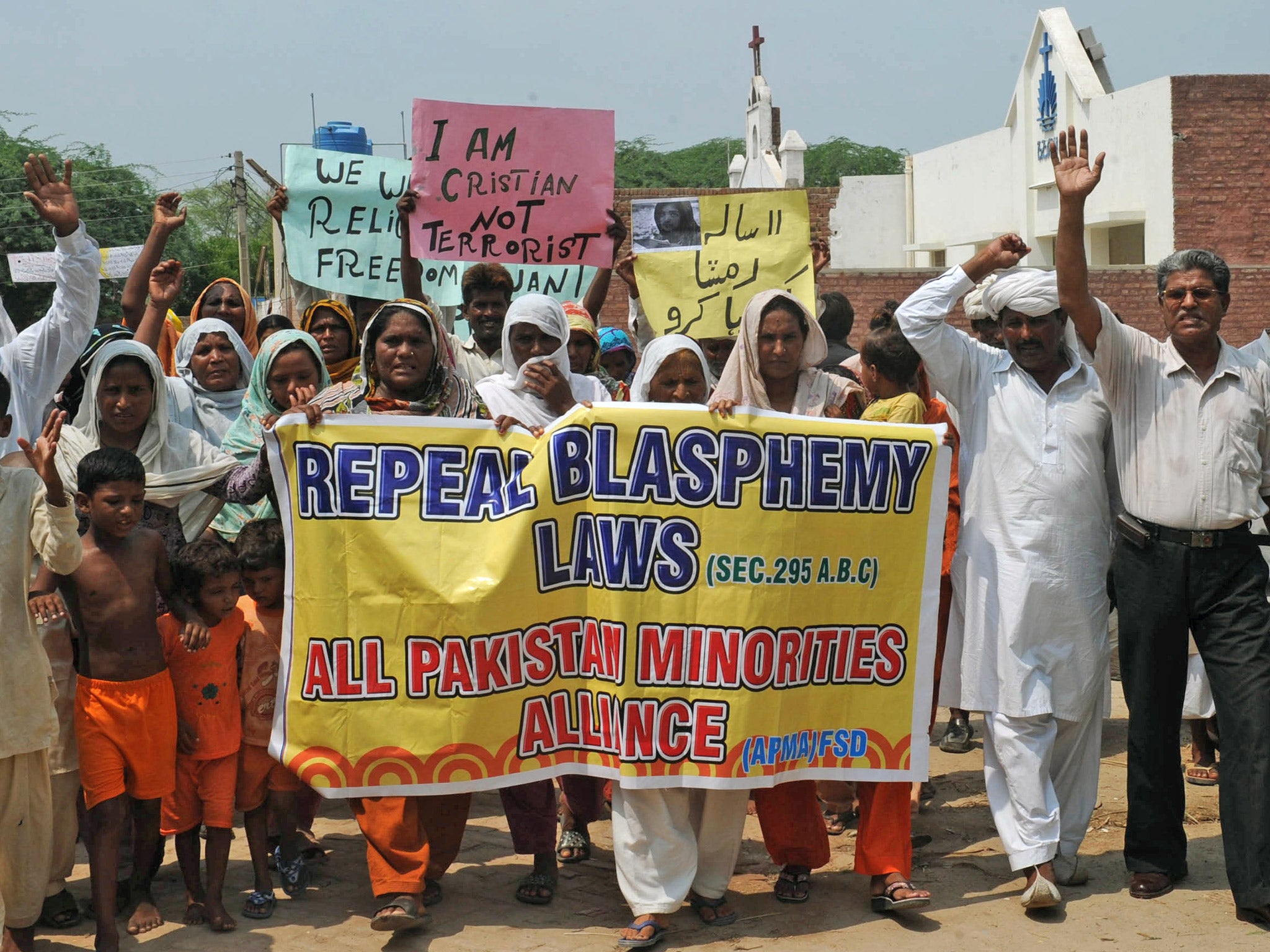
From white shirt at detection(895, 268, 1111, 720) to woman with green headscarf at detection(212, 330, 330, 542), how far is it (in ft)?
7.06

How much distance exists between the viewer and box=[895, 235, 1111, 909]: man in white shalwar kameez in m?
4.70

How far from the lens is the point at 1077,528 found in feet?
15.5

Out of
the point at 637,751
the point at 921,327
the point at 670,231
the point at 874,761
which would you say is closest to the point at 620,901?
the point at 637,751

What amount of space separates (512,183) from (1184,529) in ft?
11.2

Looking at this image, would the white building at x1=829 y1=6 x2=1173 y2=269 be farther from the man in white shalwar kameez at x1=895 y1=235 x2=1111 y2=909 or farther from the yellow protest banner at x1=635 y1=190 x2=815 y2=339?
the man in white shalwar kameez at x1=895 y1=235 x2=1111 y2=909

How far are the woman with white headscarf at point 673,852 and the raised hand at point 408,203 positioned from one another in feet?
6.76

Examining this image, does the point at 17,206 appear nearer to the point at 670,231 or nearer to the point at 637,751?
the point at 670,231

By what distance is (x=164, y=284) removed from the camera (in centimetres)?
585

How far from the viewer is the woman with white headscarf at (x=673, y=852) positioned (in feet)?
14.3

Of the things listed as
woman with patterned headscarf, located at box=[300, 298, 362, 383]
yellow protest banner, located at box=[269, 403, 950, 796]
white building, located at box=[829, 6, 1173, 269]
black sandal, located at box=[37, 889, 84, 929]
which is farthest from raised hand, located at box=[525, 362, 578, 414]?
white building, located at box=[829, 6, 1173, 269]

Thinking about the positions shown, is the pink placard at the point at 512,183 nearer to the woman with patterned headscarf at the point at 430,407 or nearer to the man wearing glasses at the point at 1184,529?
the woman with patterned headscarf at the point at 430,407

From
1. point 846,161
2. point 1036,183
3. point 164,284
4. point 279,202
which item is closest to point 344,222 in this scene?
point 279,202

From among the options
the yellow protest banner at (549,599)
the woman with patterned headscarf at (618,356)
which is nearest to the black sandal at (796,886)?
the yellow protest banner at (549,599)

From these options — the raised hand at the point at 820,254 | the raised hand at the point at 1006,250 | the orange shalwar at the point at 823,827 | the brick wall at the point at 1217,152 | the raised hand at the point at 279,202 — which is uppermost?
the brick wall at the point at 1217,152
